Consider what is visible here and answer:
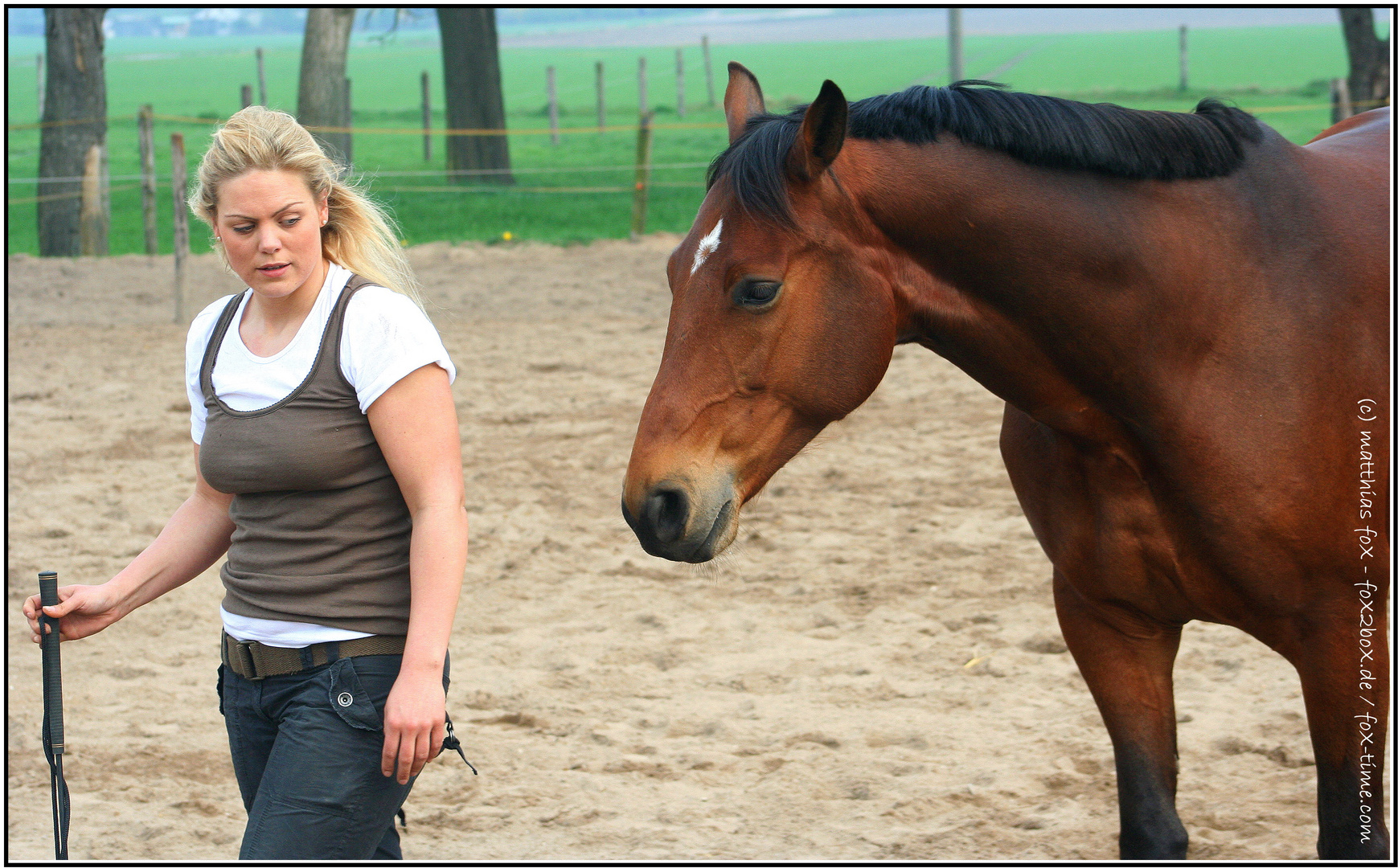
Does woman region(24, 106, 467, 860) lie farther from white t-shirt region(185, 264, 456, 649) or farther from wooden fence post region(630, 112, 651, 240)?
wooden fence post region(630, 112, 651, 240)

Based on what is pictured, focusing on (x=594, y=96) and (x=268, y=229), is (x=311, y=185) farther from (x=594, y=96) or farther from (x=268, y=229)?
(x=594, y=96)

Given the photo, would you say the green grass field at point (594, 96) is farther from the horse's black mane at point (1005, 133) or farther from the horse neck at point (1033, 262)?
the horse neck at point (1033, 262)

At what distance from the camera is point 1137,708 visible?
2814mm

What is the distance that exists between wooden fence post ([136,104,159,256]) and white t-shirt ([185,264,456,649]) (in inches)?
390

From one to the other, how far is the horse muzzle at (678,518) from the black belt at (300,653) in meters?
0.45

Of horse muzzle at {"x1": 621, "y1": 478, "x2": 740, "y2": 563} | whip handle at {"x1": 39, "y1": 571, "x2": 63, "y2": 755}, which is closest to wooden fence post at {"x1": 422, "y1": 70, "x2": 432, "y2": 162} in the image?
whip handle at {"x1": 39, "y1": 571, "x2": 63, "y2": 755}

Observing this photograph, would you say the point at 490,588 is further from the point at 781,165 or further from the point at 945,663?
the point at 781,165

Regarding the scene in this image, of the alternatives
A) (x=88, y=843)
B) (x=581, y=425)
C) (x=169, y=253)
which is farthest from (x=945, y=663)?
(x=169, y=253)

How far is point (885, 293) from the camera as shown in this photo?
86.2 inches

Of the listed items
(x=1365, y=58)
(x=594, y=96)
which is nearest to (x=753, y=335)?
(x=1365, y=58)

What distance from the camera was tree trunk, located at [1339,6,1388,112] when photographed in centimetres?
1219

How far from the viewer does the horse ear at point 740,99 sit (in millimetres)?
2521

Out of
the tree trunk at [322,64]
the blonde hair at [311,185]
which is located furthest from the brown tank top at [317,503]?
the tree trunk at [322,64]

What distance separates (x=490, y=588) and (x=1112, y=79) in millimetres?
31035
